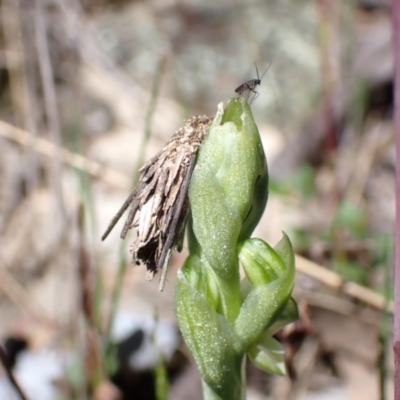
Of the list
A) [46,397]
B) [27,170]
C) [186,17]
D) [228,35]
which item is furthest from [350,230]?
[186,17]

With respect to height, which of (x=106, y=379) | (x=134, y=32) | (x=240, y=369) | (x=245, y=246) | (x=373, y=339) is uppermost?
(x=134, y=32)

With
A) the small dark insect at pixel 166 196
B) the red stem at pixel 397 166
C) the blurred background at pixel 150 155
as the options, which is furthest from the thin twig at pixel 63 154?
the red stem at pixel 397 166

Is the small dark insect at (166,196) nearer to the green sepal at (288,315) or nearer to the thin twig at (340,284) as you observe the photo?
the green sepal at (288,315)

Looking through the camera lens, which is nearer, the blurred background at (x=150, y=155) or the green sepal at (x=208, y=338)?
the green sepal at (x=208, y=338)

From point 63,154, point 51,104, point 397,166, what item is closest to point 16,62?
Result: point 63,154

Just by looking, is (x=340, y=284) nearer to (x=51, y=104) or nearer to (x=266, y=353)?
(x=266, y=353)

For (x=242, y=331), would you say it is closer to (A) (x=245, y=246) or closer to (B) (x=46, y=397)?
(A) (x=245, y=246)

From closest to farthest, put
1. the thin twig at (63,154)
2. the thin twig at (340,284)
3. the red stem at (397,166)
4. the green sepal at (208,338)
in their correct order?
the red stem at (397,166) → the green sepal at (208,338) → the thin twig at (340,284) → the thin twig at (63,154)
